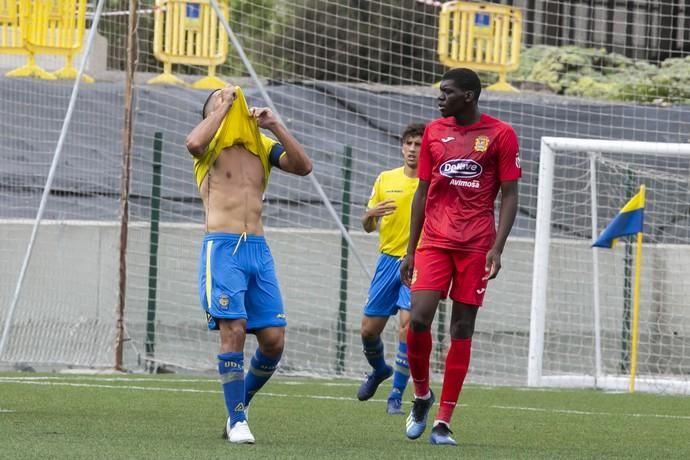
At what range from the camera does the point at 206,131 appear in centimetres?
766

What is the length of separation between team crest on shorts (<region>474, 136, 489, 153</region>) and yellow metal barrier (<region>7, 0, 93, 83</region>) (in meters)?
9.69

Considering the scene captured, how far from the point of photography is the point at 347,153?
49.5ft

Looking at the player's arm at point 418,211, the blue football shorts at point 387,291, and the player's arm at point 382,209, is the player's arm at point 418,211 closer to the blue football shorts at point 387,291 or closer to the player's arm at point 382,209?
the player's arm at point 382,209

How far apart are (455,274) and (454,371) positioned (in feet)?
1.71

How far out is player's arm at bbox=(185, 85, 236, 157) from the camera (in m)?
7.65

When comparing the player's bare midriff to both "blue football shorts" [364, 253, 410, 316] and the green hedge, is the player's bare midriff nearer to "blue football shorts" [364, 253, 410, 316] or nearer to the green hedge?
"blue football shorts" [364, 253, 410, 316]

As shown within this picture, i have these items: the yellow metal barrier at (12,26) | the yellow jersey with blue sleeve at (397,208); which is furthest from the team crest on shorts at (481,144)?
the yellow metal barrier at (12,26)

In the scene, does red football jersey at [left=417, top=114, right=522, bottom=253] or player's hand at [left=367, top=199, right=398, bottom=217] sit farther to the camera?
player's hand at [left=367, top=199, right=398, bottom=217]

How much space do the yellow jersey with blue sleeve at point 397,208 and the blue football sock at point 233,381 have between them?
11.1 feet

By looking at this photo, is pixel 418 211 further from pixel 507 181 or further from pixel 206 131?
pixel 206 131

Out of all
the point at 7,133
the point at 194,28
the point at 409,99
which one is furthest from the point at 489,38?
the point at 7,133

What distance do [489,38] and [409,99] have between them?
250cm

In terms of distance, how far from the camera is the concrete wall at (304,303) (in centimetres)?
1487

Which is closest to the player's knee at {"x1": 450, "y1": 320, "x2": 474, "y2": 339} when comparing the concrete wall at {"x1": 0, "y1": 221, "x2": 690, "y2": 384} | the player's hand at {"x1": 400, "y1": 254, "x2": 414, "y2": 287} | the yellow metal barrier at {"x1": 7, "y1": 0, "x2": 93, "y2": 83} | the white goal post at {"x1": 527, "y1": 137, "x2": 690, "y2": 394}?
the player's hand at {"x1": 400, "y1": 254, "x2": 414, "y2": 287}
